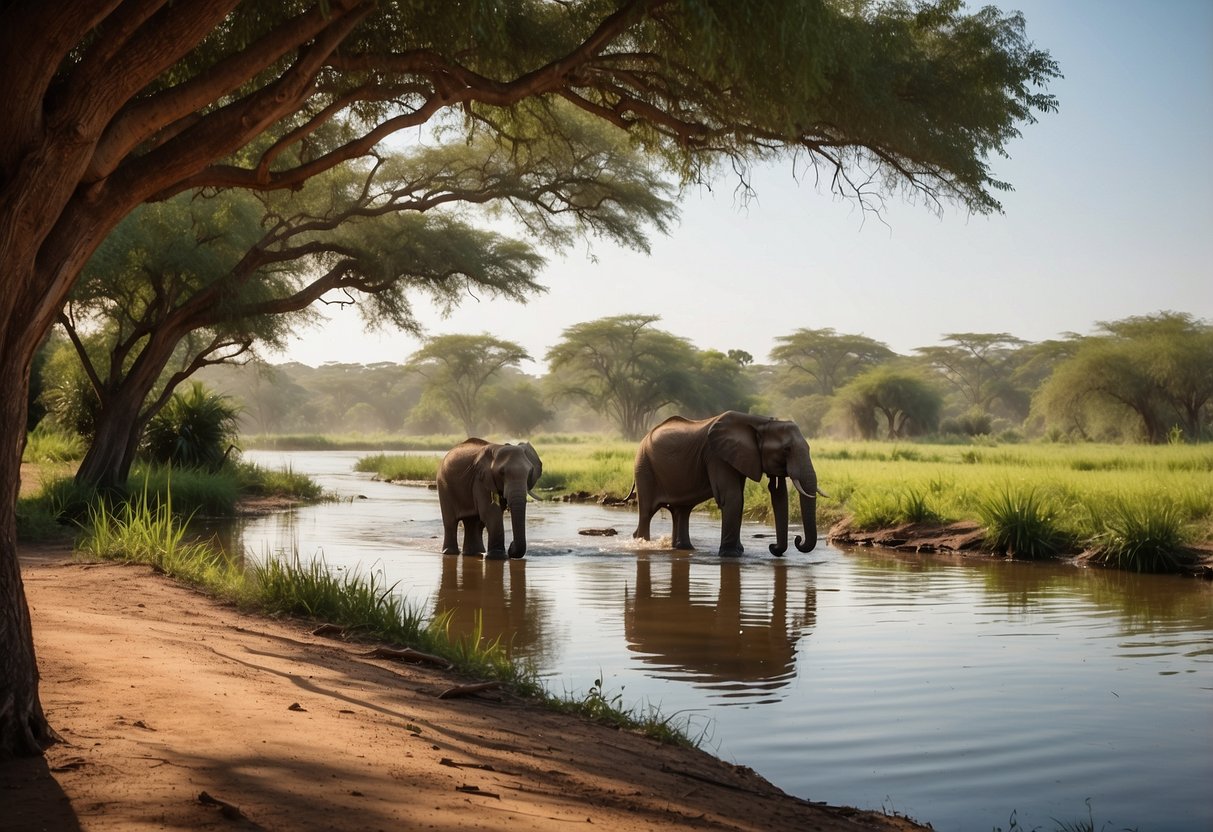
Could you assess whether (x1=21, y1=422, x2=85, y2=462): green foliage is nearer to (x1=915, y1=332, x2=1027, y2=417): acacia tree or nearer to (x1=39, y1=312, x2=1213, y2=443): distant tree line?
(x1=39, y1=312, x2=1213, y2=443): distant tree line

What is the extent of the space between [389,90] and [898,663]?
6.07m

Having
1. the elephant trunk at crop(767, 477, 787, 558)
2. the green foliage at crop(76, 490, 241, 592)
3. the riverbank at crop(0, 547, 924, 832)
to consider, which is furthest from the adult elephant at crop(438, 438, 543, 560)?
the riverbank at crop(0, 547, 924, 832)

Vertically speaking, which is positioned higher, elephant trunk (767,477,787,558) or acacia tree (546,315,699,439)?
acacia tree (546,315,699,439)

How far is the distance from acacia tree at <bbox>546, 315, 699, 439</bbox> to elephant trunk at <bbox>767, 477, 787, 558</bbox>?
4781 cm

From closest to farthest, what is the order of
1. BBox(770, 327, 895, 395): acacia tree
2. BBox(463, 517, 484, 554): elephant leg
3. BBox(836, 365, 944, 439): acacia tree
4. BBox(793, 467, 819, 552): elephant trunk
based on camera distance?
BBox(793, 467, 819, 552): elephant trunk < BBox(463, 517, 484, 554): elephant leg < BBox(836, 365, 944, 439): acacia tree < BBox(770, 327, 895, 395): acacia tree

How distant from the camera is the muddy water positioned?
5.49 metres

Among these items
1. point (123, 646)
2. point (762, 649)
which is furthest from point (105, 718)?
point (762, 649)

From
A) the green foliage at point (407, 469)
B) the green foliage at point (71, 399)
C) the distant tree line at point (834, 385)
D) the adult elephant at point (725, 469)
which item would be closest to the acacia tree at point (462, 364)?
the distant tree line at point (834, 385)

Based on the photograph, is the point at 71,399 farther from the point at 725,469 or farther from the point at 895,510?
the point at 895,510

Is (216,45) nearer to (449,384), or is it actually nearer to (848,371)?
(449,384)

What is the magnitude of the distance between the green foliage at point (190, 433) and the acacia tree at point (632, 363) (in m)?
39.6

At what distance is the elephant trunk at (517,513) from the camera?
47.1ft

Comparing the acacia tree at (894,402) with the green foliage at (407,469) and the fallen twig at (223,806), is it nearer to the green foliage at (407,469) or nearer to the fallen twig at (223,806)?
the green foliage at (407,469)

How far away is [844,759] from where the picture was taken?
5812mm
